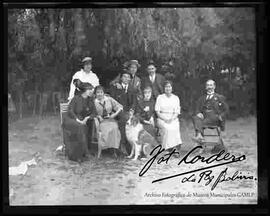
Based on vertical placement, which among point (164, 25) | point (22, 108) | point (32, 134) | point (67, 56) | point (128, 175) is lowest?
point (128, 175)

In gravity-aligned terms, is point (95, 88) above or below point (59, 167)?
above

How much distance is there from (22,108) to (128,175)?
64cm

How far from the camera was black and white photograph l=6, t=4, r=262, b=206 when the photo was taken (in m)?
1.69

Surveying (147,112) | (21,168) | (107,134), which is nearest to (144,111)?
(147,112)

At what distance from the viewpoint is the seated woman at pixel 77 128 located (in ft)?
5.57

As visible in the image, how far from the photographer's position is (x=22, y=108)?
66.7 inches

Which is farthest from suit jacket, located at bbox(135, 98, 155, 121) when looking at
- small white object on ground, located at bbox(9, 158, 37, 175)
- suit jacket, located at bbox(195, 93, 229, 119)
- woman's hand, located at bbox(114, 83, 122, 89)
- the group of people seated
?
small white object on ground, located at bbox(9, 158, 37, 175)

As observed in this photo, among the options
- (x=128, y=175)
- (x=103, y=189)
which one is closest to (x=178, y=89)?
(x=128, y=175)

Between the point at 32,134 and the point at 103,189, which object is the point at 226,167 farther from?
the point at 32,134

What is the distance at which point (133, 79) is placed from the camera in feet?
5.64

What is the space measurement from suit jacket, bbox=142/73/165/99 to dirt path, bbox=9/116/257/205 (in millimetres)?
211

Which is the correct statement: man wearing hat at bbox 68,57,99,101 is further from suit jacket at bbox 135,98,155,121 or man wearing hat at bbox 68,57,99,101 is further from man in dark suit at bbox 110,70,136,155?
suit jacket at bbox 135,98,155,121
